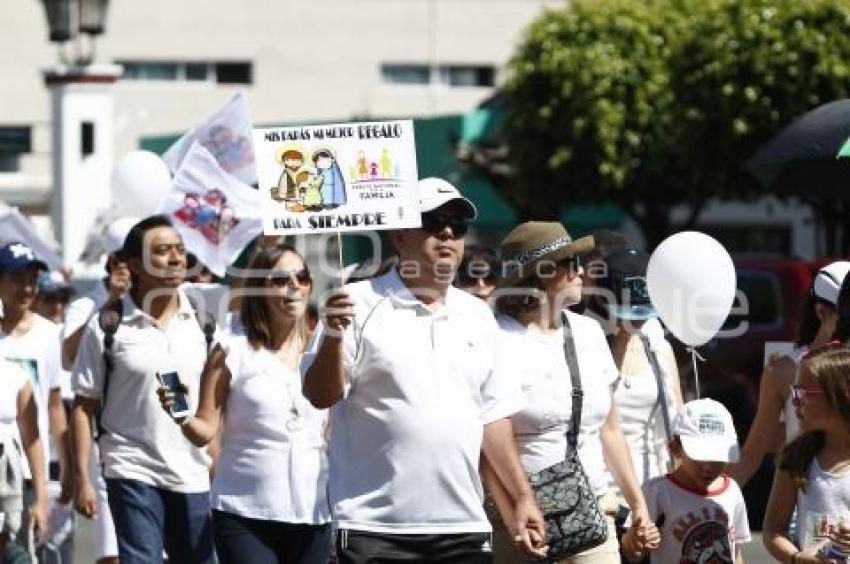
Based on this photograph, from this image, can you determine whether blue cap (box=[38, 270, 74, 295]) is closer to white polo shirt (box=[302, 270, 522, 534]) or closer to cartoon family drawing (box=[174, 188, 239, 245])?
cartoon family drawing (box=[174, 188, 239, 245])

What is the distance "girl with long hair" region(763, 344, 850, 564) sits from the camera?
7.06m

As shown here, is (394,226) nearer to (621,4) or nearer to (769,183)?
(769,183)

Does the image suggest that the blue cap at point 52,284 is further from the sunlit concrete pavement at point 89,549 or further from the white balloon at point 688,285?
the white balloon at point 688,285

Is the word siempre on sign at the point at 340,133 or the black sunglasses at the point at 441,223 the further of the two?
the word siempre on sign at the point at 340,133

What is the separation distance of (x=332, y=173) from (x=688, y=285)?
2.09 meters

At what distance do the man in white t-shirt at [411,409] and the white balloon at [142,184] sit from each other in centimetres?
529

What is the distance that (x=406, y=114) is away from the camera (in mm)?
41062

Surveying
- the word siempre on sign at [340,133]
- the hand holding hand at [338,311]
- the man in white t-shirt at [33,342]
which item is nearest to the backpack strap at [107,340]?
the man in white t-shirt at [33,342]

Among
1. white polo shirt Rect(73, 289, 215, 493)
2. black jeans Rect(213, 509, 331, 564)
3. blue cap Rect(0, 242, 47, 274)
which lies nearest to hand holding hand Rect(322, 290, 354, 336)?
black jeans Rect(213, 509, 331, 564)

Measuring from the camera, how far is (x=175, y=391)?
8.31 meters

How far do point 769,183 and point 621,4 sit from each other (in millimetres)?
23853

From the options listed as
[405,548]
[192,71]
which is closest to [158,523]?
[405,548]

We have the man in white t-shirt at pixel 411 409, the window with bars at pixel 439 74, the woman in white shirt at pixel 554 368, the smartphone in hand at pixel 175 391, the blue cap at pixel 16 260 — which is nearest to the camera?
the man in white t-shirt at pixel 411 409

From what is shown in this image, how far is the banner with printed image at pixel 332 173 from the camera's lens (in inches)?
285
